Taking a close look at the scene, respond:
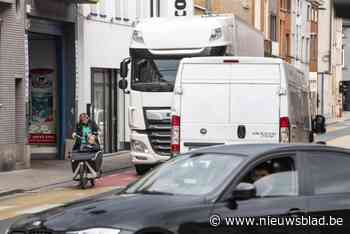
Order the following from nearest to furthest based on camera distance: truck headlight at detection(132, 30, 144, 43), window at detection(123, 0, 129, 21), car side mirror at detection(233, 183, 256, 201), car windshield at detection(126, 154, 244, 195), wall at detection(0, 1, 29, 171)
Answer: car side mirror at detection(233, 183, 256, 201) → car windshield at detection(126, 154, 244, 195) → truck headlight at detection(132, 30, 144, 43) → wall at detection(0, 1, 29, 171) → window at detection(123, 0, 129, 21)

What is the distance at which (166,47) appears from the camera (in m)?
18.5

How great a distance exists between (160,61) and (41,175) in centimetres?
462

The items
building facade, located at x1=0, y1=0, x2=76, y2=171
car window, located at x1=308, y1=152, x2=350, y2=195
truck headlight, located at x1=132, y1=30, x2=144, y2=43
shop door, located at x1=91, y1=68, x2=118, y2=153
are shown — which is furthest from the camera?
shop door, located at x1=91, y1=68, x2=118, y2=153

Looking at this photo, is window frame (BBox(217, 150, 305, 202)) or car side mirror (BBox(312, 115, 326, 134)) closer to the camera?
window frame (BBox(217, 150, 305, 202))

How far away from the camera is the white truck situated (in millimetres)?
→ 18344

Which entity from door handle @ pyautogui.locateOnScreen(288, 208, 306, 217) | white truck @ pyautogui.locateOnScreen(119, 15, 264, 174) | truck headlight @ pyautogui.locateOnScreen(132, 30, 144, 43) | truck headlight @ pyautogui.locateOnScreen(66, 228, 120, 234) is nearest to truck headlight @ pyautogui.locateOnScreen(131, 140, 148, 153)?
white truck @ pyautogui.locateOnScreen(119, 15, 264, 174)

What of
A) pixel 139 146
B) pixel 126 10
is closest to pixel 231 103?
pixel 139 146

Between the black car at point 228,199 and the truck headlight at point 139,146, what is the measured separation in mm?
11528

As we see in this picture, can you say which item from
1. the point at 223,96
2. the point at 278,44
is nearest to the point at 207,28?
the point at 223,96

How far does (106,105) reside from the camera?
28.2 metres

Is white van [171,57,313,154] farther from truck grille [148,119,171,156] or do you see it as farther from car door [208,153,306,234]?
car door [208,153,306,234]

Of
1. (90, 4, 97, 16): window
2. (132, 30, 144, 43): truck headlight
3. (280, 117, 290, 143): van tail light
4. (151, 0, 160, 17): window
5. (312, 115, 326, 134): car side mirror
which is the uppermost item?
(151, 0, 160, 17): window

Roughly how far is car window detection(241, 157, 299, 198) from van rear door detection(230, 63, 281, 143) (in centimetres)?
780

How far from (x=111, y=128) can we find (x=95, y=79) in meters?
2.04
